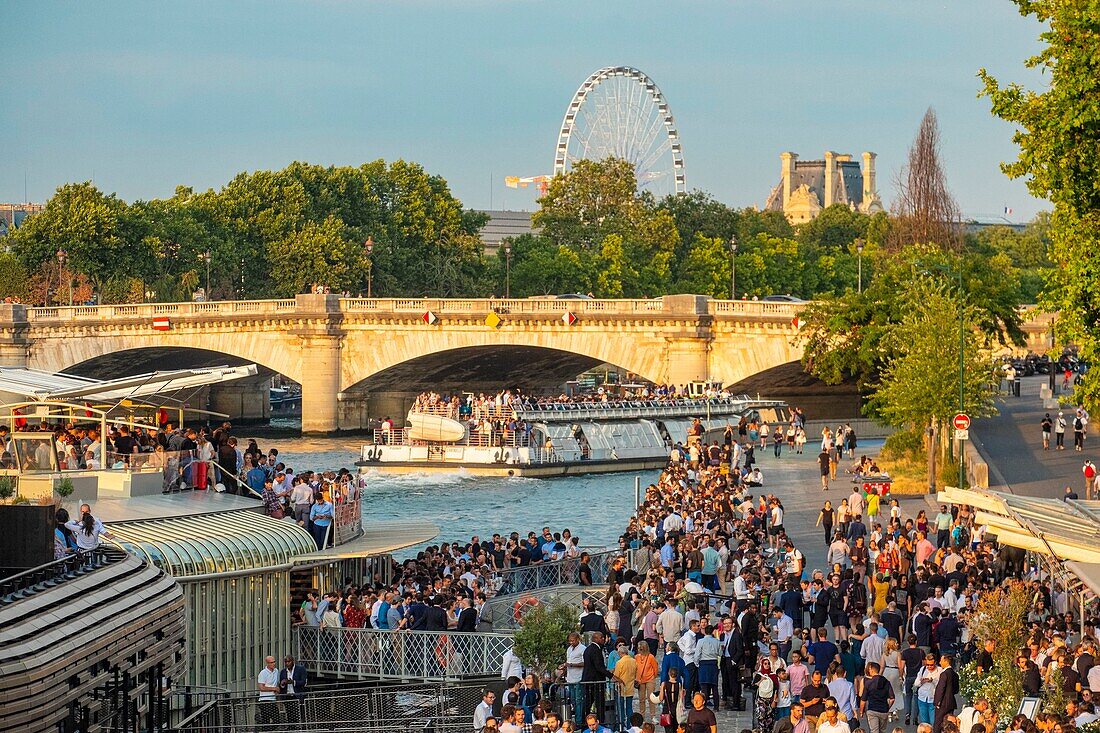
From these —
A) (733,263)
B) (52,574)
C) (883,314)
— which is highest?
(733,263)

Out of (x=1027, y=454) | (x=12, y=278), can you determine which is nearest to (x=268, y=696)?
(x=1027, y=454)

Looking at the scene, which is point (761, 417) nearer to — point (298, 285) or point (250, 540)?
point (298, 285)

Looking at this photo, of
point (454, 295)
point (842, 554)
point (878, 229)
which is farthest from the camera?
point (878, 229)

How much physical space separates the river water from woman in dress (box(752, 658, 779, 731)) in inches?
921

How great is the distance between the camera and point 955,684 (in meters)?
18.1

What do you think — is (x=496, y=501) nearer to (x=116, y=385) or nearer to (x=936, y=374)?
(x=936, y=374)

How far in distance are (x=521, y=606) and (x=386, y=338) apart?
5194 cm

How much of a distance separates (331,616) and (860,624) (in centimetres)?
739

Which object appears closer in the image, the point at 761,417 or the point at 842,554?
the point at 842,554

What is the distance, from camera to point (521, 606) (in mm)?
25031

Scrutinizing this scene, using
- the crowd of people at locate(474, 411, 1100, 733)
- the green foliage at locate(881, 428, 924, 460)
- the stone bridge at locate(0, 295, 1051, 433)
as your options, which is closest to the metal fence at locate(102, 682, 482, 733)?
the crowd of people at locate(474, 411, 1100, 733)

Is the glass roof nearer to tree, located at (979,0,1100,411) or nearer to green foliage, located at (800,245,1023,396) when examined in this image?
tree, located at (979,0,1100,411)

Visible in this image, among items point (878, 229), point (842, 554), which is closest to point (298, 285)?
point (878, 229)

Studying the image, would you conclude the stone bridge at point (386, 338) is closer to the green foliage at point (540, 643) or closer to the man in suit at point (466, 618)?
the man in suit at point (466, 618)
